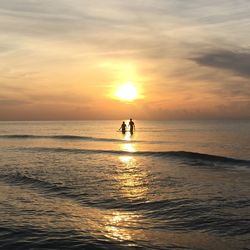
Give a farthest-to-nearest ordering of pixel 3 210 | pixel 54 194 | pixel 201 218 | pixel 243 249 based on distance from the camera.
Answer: pixel 54 194 → pixel 3 210 → pixel 201 218 → pixel 243 249

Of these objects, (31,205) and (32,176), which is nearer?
(31,205)

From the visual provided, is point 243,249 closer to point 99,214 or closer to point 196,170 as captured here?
point 99,214

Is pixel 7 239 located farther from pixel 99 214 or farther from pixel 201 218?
pixel 201 218

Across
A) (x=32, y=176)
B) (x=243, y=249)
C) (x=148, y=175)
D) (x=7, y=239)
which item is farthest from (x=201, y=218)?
(x=32, y=176)

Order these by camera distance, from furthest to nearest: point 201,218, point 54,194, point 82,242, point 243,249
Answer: point 54,194
point 201,218
point 82,242
point 243,249

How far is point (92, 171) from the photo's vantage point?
22219 millimetres

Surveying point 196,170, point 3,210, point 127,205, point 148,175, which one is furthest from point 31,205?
point 196,170

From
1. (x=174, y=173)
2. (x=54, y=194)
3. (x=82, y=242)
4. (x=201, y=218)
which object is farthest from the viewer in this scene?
(x=174, y=173)

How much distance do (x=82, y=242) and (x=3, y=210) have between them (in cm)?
423

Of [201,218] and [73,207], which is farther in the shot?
[73,207]

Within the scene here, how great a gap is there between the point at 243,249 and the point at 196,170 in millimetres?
14793

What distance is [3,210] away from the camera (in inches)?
489

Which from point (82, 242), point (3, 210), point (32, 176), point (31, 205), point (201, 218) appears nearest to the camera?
point (82, 242)

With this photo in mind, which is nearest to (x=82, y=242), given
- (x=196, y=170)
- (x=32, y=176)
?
(x=32, y=176)
